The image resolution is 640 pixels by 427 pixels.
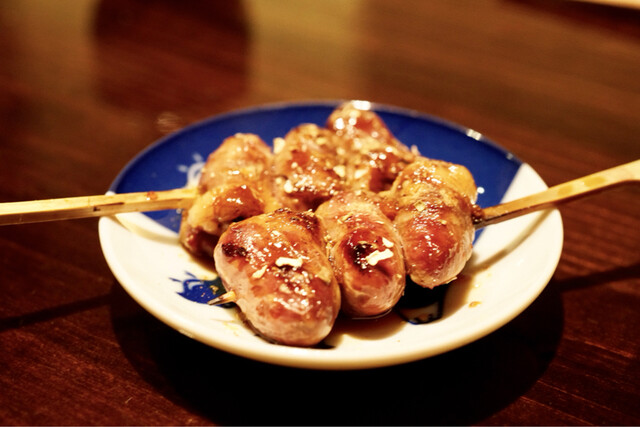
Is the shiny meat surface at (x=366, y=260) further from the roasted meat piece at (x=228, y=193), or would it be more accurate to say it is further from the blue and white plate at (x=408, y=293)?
the roasted meat piece at (x=228, y=193)

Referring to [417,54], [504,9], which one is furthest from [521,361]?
[504,9]

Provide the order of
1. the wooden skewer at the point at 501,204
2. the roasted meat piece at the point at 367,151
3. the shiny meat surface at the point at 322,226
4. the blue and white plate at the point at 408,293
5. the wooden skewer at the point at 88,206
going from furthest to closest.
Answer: the roasted meat piece at the point at 367,151, the wooden skewer at the point at 501,204, the wooden skewer at the point at 88,206, the shiny meat surface at the point at 322,226, the blue and white plate at the point at 408,293

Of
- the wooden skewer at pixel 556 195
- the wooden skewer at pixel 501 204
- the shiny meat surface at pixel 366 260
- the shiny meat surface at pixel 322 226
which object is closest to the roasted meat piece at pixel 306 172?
the shiny meat surface at pixel 322 226

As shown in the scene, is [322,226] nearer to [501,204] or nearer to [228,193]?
[228,193]

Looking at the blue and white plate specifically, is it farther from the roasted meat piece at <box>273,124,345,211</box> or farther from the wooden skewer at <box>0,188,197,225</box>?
the roasted meat piece at <box>273,124,345,211</box>

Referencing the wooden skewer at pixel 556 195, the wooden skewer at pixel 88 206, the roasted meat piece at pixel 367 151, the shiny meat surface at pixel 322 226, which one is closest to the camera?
the shiny meat surface at pixel 322 226

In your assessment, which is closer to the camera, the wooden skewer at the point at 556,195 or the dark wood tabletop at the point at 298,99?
the dark wood tabletop at the point at 298,99

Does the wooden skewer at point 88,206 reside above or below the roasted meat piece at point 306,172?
below

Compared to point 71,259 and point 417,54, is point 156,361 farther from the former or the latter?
point 417,54
